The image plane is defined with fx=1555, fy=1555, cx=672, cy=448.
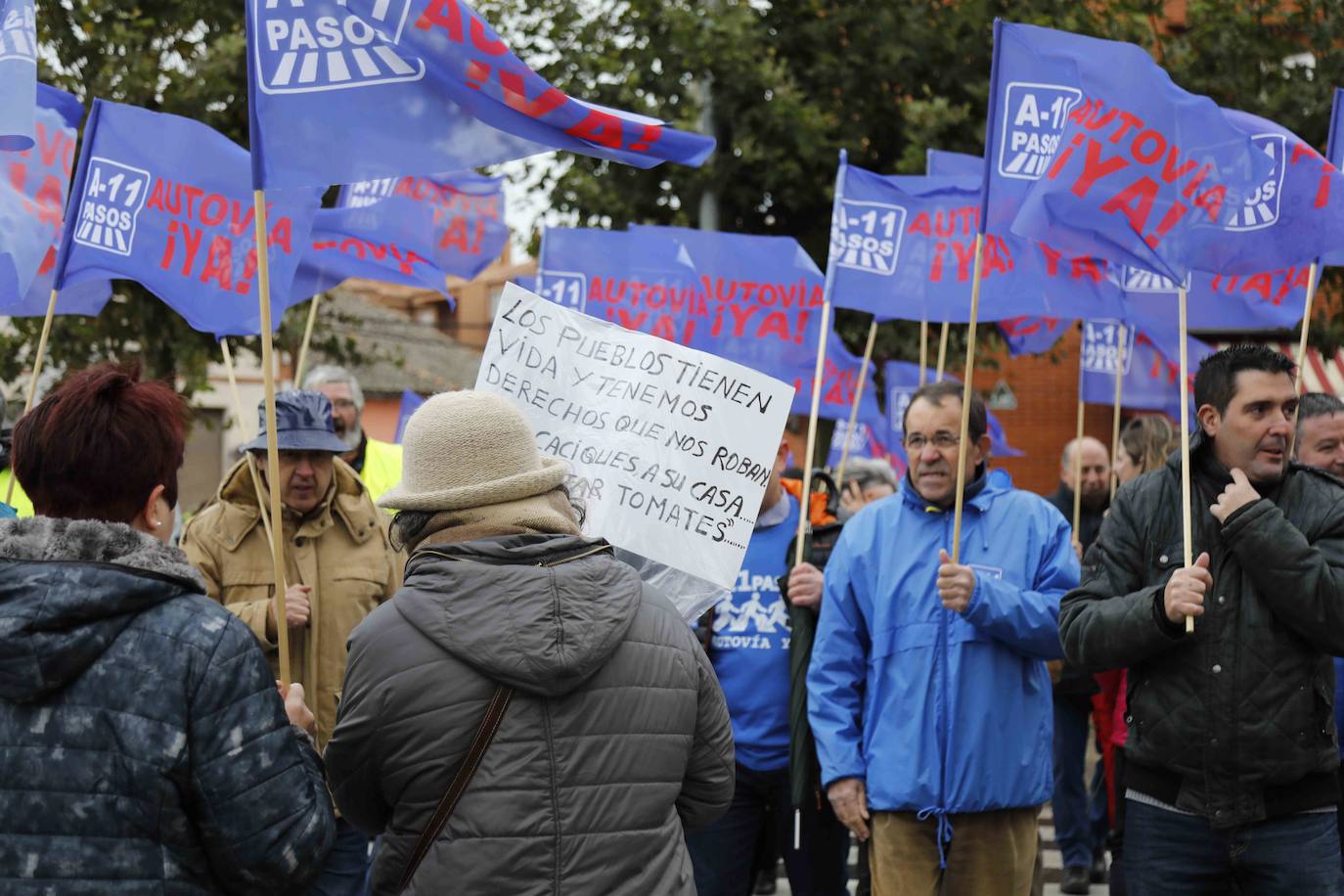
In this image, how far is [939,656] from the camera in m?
4.62

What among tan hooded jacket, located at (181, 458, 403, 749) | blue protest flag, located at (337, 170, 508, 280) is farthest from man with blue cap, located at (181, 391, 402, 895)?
blue protest flag, located at (337, 170, 508, 280)

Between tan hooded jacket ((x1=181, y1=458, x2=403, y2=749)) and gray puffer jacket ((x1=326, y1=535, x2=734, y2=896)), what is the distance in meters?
1.94

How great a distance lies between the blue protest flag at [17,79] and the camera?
163 inches

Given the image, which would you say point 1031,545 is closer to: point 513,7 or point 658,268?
point 658,268

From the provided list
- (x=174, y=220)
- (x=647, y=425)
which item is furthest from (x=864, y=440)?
(x=647, y=425)

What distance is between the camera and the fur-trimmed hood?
2506 millimetres

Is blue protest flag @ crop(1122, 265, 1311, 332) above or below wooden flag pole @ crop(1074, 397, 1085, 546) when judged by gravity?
above

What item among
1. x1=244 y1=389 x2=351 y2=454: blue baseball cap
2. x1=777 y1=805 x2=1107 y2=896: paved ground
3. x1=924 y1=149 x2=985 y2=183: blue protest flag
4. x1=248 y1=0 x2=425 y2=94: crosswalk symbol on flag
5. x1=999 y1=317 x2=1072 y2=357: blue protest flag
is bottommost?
x1=777 y1=805 x2=1107 y2=896: paved ground

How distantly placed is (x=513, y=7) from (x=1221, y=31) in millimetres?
6551

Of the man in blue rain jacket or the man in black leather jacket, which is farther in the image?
the man in blue rain jacket

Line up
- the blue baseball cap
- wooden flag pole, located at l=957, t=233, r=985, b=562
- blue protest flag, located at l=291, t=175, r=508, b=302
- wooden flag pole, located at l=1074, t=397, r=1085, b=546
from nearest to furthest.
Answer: wooden flag pole, located at l=957, t=233, r=985, b=562 → the blue baseball cap → blue protest flag, located at l=291, t=175, r=508, b=302 → wooden flag pole, located at l=1074, t=397, r=1085, b=546

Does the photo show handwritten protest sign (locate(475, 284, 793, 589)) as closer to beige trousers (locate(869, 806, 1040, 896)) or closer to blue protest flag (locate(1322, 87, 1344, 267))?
beige trousers (locate(869, 806, 1040, 896))

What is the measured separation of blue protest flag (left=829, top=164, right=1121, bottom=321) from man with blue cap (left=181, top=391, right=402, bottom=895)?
2.90 meters

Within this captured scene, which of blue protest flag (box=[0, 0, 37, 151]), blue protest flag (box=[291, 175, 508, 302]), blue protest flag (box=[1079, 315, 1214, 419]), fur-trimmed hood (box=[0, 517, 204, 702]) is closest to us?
fur-trimmed hood (box=[0, 517, 204, 702])
